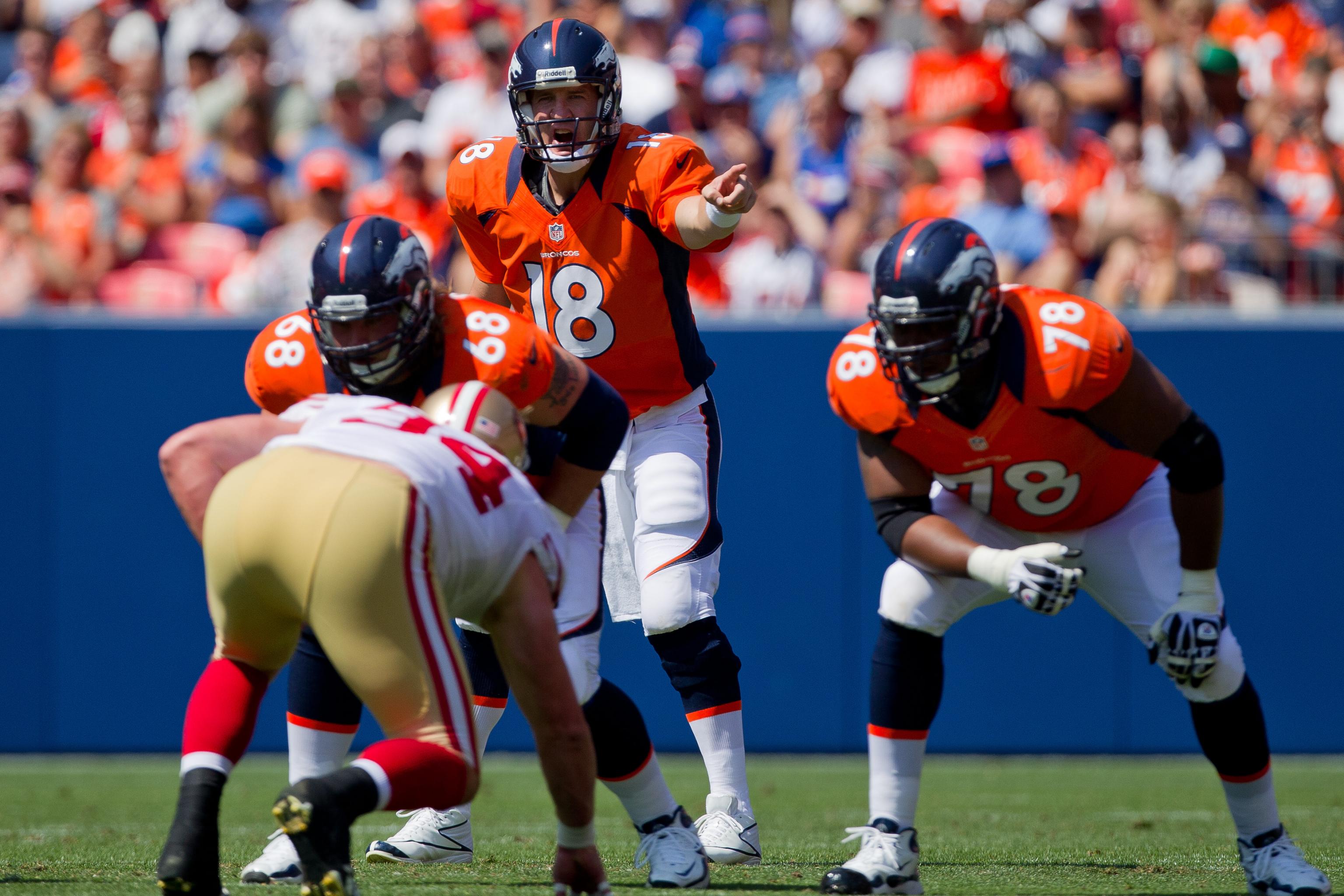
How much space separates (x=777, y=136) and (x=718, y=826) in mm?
5512

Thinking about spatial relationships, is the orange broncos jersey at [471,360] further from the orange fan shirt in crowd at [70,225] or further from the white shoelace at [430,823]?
the orange fan shirt in crowd at [70,225]

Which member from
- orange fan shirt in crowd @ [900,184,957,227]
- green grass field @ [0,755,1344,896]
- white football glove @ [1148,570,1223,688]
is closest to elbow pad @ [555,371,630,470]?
green grass field @ [0,755,1344,896]

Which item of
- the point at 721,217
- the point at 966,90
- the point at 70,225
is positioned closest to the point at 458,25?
the point at 70,225

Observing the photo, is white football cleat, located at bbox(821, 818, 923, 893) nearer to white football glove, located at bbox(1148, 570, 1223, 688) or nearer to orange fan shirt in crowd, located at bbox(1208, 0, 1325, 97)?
white football glove, located at bbox(1148, 570, 1223, 688)

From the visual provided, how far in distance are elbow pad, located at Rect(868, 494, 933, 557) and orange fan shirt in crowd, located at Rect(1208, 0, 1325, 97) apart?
255 inches

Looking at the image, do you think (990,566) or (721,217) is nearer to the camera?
(990,566)

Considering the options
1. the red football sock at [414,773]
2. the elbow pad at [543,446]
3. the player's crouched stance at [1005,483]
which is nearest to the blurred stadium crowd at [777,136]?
the player's crouched stance at [1005,483]

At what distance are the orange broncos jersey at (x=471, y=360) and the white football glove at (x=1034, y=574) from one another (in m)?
0.92

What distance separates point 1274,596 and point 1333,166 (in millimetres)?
2448

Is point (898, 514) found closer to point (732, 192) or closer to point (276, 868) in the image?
point (732, 192)

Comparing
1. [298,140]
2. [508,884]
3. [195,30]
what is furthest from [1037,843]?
[195,30]

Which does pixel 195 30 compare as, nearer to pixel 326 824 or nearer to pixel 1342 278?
pixel 1342 278

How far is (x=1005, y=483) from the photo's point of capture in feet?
11.2

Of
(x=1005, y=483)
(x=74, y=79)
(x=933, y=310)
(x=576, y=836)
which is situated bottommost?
(x=576, y=836)
